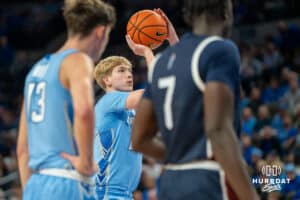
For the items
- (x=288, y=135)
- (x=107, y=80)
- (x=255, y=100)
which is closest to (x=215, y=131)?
(x=107, y=80)

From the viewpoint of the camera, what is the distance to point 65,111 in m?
4.26

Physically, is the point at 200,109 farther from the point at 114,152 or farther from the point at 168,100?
the point at 114,152

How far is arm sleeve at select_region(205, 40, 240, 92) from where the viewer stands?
366 cm

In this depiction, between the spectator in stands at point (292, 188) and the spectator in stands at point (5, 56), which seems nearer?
the spectator in stands at point (292, 188)

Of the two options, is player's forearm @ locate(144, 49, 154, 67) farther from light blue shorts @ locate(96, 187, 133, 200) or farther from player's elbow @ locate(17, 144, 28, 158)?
light blue shorts @ locate(96, 187, 133, 200)

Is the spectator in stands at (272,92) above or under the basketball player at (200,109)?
under

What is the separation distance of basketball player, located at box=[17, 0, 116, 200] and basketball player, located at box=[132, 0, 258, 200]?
19.1 inches

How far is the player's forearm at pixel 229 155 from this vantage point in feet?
11.8

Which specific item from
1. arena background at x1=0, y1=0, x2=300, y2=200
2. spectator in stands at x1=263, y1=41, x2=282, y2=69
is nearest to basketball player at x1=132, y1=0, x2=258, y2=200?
arena background at x1=0, y1=0, x2=300, y2=200

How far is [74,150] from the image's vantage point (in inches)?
169

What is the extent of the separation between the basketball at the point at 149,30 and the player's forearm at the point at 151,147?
2.49 m

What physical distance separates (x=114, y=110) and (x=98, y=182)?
2.21 ft

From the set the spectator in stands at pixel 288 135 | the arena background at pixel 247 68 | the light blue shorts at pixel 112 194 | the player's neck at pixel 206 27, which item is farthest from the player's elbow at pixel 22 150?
the spectator in stands at pixel 288 135

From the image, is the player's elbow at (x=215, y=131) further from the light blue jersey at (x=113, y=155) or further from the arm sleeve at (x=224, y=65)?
the light blue jersey at (x=113, y=155)
